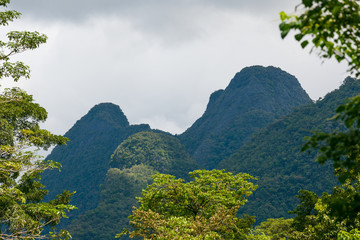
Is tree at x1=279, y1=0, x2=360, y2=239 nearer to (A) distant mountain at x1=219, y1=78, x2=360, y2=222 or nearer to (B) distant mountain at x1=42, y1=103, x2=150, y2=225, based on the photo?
(A) distant mountain at x1=219, y1=78, x2=360, y2=222

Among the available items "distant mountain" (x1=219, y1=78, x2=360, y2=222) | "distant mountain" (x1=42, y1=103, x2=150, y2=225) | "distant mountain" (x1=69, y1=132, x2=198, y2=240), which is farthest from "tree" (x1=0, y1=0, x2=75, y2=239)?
"distant mountain" (x1=42, y1=103, x2=150, y2=225)

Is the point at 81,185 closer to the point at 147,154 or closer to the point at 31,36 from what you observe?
the point at 147,154

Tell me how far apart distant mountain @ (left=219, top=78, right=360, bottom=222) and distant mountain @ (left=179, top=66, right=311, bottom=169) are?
126 feet

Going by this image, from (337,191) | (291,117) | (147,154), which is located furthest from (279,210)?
(337,191)

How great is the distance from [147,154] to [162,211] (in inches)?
4437

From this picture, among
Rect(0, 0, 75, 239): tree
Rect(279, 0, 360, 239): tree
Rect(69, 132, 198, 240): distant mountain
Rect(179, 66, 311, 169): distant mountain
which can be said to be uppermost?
Rect(179, 66, 311, 169): distant mountain

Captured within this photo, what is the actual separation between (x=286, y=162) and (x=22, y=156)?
4167 inches

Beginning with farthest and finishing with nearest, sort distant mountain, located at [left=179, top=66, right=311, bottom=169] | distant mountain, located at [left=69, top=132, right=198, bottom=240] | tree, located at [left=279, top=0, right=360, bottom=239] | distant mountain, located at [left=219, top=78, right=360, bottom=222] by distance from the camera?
distant mountain, located at [left=179, top=66, right=311, bottom=169] → distant mountain, located at [left=69, top=132, right=198, bottom=240] → distant mountain, located at [left=219, top=78, right=360, bottom=222] → tree, located at [left=279, top=0, right=360, bottom=239]

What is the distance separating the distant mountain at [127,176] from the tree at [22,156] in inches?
3310

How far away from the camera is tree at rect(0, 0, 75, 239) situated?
11.0 metres

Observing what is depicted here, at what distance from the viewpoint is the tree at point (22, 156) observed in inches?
432

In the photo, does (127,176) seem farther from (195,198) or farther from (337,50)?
(337,50)

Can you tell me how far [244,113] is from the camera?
598 ft

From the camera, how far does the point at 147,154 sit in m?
130
